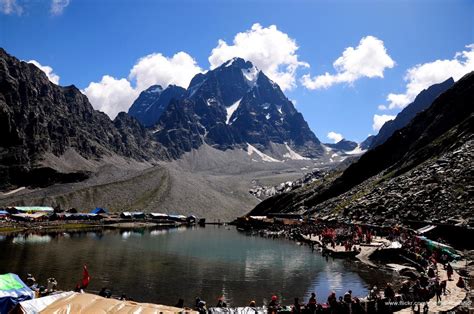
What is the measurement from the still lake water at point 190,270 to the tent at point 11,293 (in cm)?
1448

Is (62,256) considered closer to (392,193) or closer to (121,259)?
(121,259)

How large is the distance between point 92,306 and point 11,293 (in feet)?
17.4

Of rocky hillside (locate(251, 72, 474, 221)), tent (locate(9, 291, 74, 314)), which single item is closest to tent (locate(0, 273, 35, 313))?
tent (locate(9, 291, 74, 314))

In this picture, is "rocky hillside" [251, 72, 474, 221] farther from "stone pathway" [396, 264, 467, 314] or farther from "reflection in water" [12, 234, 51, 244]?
"reflection in water" [12, 234, 51, 244]

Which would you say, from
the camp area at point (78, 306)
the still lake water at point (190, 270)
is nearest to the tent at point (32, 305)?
the camp area at point (78, 306)

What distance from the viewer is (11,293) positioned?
2731 centimetres

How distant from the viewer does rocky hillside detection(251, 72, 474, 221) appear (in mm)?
83625

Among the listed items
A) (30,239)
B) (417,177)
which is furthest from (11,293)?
(417,177)

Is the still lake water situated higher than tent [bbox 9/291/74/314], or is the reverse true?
tent [bbox 9/291/74/314]

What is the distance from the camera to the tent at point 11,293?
26.7 m

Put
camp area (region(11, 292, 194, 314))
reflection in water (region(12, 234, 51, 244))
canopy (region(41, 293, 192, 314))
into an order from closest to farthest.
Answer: camp area (region(11, 292, 194, 314))
canopy (region(41, 293, 192, 314))
reflection in water (region(12, 234, 51, 244))

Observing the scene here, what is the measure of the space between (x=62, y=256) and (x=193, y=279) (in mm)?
26477

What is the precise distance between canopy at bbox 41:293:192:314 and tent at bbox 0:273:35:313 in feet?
7.79

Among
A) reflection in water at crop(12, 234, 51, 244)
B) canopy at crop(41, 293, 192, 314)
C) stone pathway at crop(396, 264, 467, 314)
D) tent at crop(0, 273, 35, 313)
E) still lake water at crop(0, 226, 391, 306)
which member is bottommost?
still lake water at crop(0, 226, 391, 306)
